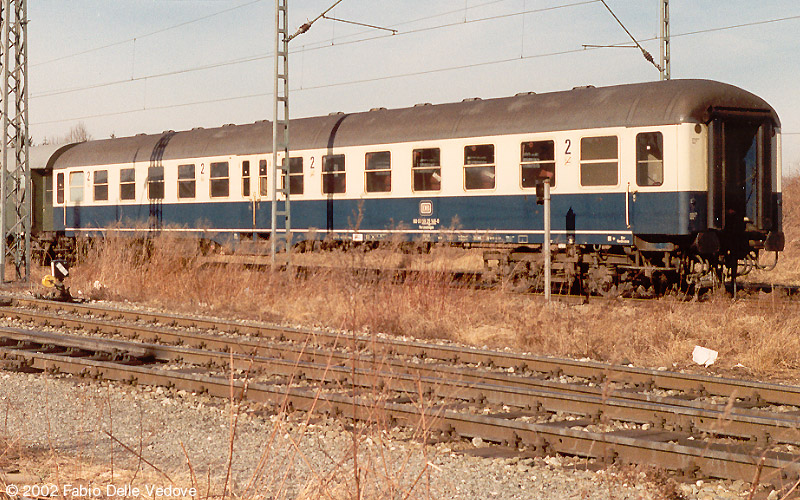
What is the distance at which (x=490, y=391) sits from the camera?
729cm

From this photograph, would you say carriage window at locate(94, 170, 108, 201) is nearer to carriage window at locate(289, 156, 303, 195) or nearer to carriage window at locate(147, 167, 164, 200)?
carriage window at locate(147, 167, 164, 200)

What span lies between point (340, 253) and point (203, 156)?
6207 millimetres

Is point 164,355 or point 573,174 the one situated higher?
point 573,174

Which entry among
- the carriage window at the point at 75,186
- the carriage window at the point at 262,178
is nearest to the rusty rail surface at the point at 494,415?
the carriage window at the point at 262,178

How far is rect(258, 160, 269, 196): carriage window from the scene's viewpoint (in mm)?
19547

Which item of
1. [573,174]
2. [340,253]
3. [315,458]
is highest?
[573,174]

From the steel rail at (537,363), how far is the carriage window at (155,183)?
9.44 meters

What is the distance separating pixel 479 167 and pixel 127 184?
11.3 metres

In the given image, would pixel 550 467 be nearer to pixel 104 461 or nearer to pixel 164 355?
pixel 104 461

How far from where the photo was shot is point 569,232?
14875 mm

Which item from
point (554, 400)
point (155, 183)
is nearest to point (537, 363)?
point (554, 400)

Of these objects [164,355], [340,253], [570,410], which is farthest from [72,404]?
[340,253]

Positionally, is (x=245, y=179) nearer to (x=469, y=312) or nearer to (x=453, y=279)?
(x=453, y=279)

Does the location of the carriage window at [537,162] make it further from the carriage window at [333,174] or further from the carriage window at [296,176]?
the carriage window at [296,176]
